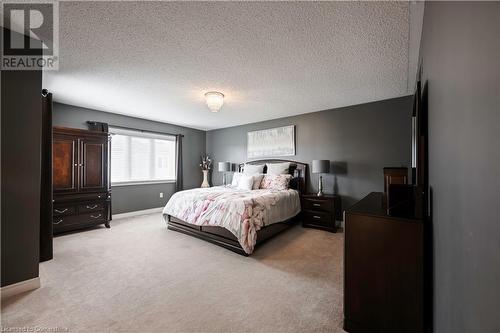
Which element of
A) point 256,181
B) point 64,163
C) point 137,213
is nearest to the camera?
point 64,163

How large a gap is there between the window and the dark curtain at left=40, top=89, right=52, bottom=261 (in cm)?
205

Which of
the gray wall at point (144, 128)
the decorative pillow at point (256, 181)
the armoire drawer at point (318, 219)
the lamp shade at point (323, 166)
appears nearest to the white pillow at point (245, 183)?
the decorative pillow at point (256, 181)

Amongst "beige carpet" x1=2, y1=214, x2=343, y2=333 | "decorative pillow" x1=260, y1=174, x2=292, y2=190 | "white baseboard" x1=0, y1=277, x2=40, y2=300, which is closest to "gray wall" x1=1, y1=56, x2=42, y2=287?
"white baseboard" x1=0, y1=277, x2=40, y2=300

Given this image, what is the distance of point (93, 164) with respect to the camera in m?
3.84

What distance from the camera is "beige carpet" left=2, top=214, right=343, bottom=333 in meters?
1.58

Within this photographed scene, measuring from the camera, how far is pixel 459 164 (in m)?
0.71

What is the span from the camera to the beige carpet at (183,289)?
1.58 m

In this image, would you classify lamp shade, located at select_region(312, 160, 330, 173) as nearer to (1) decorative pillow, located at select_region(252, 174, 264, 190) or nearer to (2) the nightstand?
(2) the nightstand

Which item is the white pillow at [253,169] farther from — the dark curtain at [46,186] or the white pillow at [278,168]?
the dark curtain at [46,186]

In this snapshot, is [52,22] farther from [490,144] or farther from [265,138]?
[265,138]

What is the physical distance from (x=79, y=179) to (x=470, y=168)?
187 inches

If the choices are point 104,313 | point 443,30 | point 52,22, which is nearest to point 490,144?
point 443,30

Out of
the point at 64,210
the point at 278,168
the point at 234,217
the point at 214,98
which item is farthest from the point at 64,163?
the point at 278,168

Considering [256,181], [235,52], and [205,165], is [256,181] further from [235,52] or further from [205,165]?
[235,52]
